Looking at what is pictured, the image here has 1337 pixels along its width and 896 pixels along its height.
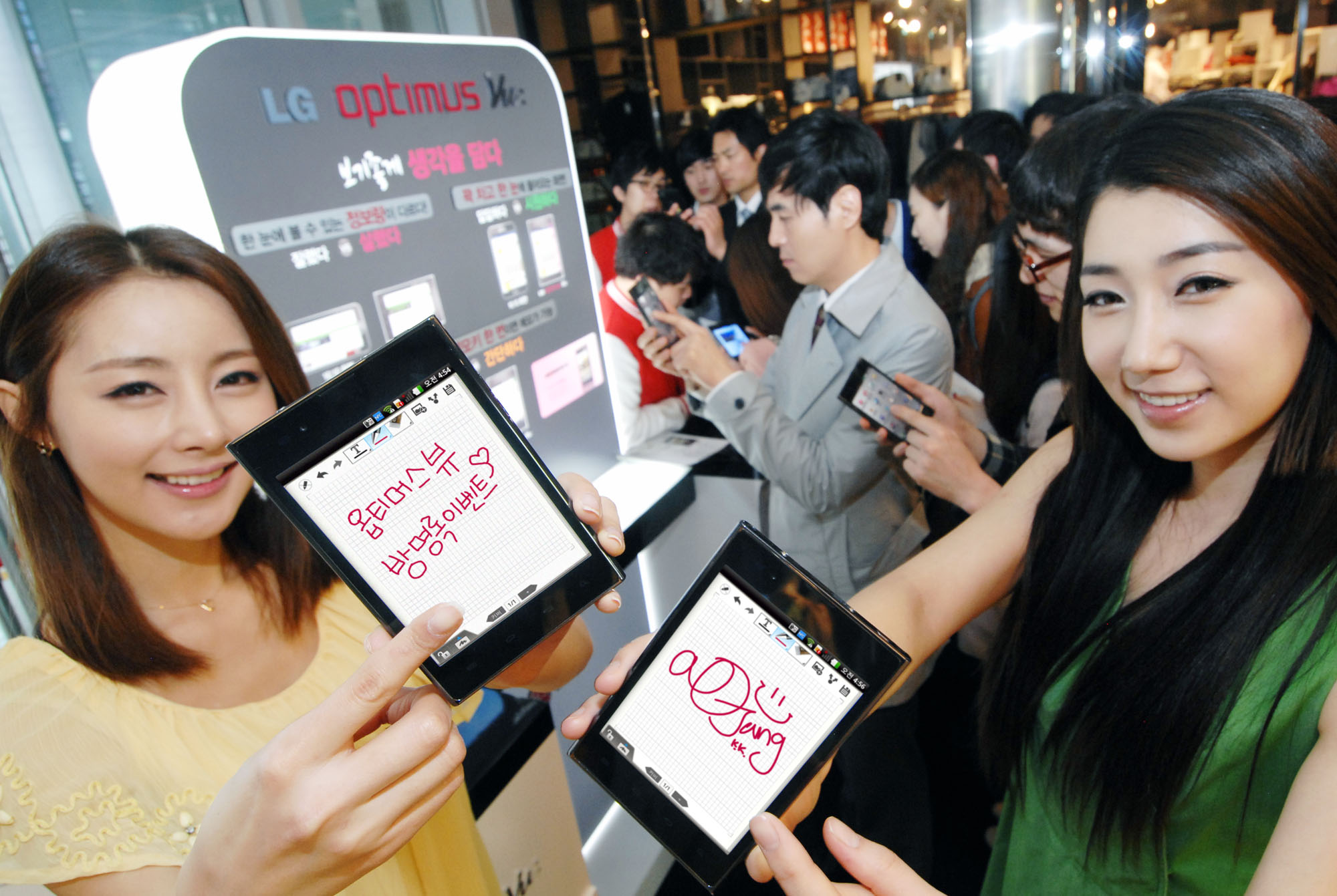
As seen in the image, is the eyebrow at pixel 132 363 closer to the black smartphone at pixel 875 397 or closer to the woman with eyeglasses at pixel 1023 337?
the black smartphone at pixel 875 397

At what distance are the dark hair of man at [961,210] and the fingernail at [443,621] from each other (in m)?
2.79

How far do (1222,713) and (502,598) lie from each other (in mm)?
786

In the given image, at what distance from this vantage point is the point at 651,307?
2.14m

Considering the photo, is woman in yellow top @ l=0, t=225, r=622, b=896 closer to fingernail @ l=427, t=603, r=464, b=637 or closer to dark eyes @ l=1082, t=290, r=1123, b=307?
fingernail @ l=427, t=603, r=464, b=637

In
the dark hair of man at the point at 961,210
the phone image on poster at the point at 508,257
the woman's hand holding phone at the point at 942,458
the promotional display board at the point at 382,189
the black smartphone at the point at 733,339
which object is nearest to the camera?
the promotional display board at the point at 382,189

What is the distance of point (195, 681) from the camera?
39.3 inches

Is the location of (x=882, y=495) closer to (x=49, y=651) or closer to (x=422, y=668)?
(x=422, y=668)

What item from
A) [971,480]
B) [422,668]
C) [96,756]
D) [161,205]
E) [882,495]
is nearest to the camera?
[422,668]

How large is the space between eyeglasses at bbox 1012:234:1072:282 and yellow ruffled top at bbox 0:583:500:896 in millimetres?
1520

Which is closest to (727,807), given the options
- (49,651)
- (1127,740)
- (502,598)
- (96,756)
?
(502,598)

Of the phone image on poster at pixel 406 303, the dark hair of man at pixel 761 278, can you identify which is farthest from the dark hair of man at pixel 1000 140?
the phone image on poster at pixel 406 303

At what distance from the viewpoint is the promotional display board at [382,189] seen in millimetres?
1245

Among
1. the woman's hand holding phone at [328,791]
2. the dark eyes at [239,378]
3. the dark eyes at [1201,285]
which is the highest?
the dark eyes at [239,378]
